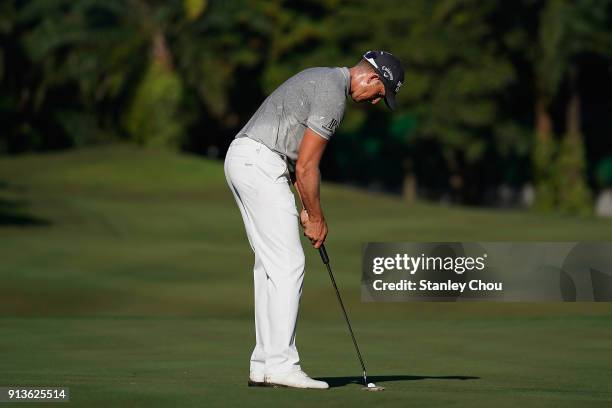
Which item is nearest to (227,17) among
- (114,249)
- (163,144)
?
(163,144)

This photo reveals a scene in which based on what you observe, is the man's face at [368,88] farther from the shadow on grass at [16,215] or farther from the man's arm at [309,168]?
the shadow on grass at [16,215]

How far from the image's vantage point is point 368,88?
927 centimetres

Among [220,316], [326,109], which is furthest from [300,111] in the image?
[220,316]

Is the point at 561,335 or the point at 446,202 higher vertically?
the point at 446,202

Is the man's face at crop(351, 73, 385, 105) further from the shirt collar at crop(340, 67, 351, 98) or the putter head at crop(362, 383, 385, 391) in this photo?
the putter head at crop(362, 383, 385, 391)

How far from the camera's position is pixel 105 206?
3531 centimetres

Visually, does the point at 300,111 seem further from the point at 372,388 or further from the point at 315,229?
the point at 372,388

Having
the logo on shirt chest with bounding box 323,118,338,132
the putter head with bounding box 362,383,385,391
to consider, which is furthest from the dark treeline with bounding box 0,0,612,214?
the logo on shirt chest with bounding box 323,118,338,132

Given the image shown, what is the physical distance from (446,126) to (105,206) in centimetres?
2426

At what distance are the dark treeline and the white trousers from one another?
144 feet

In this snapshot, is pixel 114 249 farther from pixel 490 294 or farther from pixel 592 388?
pixel 592 388

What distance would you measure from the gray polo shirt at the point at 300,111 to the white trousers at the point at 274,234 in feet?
0.26

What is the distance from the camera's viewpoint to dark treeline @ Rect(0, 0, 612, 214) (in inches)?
2199

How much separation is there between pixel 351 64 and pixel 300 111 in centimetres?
5086
